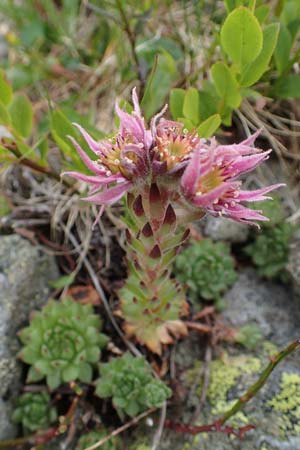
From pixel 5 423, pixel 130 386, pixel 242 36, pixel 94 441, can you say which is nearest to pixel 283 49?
pixel 242 36

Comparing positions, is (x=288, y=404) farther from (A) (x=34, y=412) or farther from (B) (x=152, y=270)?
(A) (x=34, y=412)

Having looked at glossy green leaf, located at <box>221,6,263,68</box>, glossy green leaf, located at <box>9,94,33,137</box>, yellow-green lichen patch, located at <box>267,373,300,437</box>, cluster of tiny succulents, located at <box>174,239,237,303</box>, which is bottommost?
yellow-green lichen patch, located at <box>267,373,300,437</box>

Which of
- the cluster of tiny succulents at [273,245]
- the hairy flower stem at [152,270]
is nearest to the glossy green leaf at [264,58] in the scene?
the hairy flower stem at [152,270]

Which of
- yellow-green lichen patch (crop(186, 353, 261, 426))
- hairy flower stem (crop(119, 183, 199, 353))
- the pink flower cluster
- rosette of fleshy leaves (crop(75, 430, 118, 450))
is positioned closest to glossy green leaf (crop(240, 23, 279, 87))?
the pink flower cluster

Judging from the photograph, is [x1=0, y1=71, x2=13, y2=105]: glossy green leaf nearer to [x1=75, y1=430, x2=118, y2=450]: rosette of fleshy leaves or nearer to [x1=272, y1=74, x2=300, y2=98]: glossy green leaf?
[x1=272, y1=74, x2=300, y2=98]: glossy green leaf

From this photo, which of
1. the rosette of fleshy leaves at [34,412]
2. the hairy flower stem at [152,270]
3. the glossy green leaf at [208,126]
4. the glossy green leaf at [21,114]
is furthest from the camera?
the glossy green leaf at [21,114]

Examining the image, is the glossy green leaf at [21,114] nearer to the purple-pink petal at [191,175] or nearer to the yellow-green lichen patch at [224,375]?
the purple-pink petal at [191,175]

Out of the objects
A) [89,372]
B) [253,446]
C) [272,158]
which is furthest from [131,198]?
[272,158]
